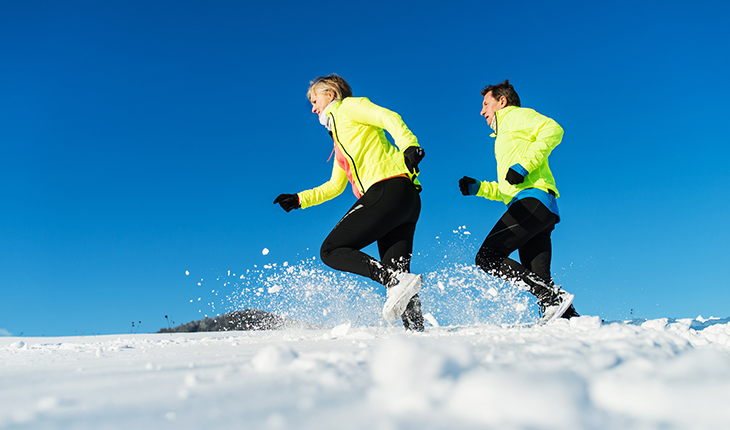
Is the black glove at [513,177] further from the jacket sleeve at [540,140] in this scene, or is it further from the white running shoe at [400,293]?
the white running shoe at [400,293]

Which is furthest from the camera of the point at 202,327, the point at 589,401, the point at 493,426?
the point at 202,327

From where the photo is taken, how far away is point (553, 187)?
3.29m

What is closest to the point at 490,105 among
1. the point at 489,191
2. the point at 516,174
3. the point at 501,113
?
the point at 501,113

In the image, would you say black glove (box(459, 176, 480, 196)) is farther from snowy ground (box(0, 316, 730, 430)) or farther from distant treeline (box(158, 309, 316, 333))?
snowy ground (box(0, 316, 730, 430))

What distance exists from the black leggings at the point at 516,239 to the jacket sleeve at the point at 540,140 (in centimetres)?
29

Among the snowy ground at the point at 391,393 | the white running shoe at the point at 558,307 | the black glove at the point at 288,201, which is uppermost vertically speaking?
the black glove at the point at 288,201

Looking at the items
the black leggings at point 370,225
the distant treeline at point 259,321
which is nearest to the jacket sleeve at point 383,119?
the black leggings at point 370,225

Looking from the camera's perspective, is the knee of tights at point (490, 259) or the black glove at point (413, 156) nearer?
the black glove at point (413, 156)

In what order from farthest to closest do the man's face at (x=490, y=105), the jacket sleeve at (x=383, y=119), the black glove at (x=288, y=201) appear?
1. the man's face at (x=490, y=105)
2. the black glove at (x=288, y=201)
3. the jacket sleeve at (x=383, y=119)

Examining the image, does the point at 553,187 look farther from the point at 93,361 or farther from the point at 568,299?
the point at 93,361

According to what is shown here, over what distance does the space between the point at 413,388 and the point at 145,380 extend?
0.63 meters

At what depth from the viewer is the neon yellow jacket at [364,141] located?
2.76 m

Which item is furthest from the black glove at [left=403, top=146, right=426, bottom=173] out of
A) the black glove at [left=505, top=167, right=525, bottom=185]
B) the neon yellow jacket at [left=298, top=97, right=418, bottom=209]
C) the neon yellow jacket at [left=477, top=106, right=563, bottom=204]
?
the neon yellow jacket at [left=477, top=106, right=563, bottom=204]

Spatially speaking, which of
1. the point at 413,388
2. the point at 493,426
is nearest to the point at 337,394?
the point at 413,388
